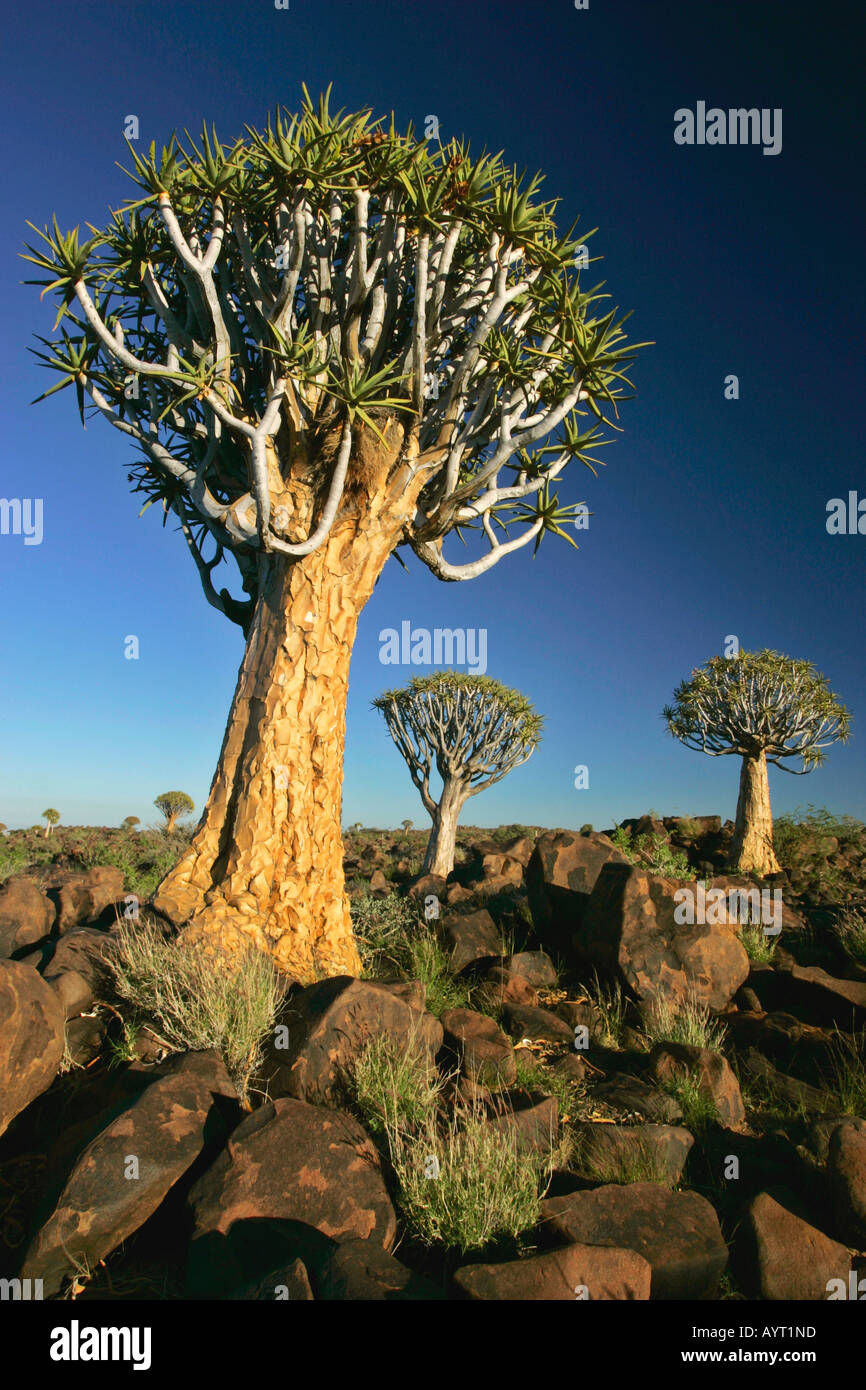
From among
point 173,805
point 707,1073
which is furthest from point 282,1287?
point 173,805

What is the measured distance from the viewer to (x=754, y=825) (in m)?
14.6

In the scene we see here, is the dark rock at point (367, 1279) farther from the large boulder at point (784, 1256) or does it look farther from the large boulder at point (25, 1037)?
the large boulder at point (25, 1037)

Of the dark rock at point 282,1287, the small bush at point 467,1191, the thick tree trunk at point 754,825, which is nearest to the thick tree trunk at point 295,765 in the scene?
the small bush at point 467,1191

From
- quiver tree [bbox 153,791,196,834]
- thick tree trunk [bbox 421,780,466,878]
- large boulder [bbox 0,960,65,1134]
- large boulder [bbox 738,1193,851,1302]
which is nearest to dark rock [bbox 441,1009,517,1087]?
large boulder [bbox 738,1193,851,1302]

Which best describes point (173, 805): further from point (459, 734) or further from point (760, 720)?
point (760, 720)

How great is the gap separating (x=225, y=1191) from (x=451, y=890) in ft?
20.3

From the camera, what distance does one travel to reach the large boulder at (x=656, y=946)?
6.14m

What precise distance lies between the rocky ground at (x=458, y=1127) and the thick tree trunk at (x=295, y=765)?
28.1 inches

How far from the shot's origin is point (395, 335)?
7.57m

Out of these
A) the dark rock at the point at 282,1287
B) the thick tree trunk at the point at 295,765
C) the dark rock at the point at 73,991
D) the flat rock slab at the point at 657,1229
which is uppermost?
the thick tree trunk at the point at 295,765

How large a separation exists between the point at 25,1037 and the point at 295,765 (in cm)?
284

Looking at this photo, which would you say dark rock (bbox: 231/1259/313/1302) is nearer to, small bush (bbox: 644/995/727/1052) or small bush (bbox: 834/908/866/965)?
small bush (bbox: 644/995/727/1052)
